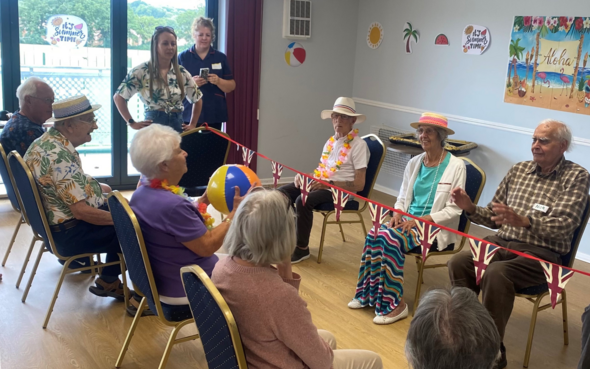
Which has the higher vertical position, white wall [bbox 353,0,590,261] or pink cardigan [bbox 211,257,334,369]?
white wall [bbox 353,0,590,261]

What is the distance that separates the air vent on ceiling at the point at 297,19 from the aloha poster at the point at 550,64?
2.27m

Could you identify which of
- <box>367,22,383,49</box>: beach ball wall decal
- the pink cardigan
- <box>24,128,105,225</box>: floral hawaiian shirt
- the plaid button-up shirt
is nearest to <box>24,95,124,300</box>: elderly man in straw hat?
<box>24,128,105,225</box>: floral hawaiian shirt

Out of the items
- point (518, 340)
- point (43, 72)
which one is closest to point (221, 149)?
point (43, 72)

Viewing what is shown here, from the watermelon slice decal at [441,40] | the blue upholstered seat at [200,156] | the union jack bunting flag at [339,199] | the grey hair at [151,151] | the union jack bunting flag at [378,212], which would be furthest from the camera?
the watermelon slice decal at [441,40]

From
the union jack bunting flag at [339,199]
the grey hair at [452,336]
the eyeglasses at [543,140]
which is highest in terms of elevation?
the eyeglasses at [543,140]

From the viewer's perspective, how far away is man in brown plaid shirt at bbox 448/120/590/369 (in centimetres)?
292

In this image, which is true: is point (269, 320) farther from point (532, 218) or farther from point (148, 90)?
point (148, 90)

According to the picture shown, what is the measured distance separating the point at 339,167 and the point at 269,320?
2574 millimetres

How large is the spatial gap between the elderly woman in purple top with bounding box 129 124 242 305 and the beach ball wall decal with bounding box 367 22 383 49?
14.6 feet

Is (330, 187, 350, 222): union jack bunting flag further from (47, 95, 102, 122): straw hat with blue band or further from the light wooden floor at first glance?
(47, 95, 102, 122): straw hat with blue band

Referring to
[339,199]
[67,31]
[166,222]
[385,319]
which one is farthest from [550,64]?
[67,31]

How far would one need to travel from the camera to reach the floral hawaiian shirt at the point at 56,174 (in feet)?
9.53

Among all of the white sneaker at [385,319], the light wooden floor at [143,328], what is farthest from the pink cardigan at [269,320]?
the white sneaker at [385,319]

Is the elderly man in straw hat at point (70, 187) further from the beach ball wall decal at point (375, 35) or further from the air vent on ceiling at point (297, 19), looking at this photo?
the beach ball wall decal at point (375, 35)
